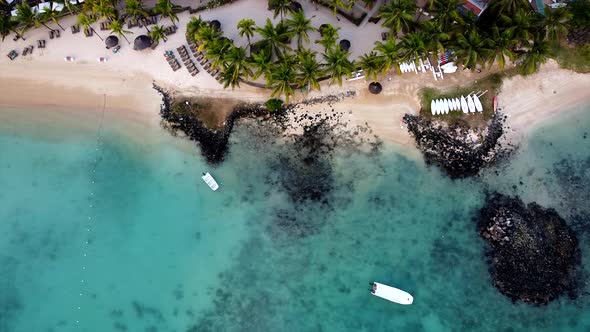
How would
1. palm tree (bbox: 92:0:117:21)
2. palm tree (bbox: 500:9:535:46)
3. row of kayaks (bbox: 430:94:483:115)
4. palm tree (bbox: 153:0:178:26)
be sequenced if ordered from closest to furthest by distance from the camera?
palm tree (bbox: 500:9:535:46)
palm tree (bbox: 153:0:178:26)
palm tree (bbox: 92:0:117:21)
row of kayaks (bbox: 430:94:483:115)

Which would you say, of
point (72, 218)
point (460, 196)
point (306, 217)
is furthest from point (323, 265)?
point (72, 218)

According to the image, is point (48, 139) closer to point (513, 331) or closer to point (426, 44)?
point (426, 44)

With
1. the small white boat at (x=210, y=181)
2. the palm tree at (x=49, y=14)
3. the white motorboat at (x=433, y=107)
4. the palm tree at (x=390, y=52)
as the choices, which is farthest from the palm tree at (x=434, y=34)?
the palm tree at (x=49, y=14)

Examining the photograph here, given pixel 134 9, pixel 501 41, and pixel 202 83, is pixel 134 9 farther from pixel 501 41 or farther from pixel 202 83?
pixel 501 41

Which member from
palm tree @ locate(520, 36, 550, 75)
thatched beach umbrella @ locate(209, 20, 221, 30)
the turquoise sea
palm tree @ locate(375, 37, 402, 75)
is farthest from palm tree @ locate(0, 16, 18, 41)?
palm tree @ locate(520, 36, 550, 75)

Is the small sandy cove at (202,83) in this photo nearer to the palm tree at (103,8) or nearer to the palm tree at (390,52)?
the palm tree at (103,8)

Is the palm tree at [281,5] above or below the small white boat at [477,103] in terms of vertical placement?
above

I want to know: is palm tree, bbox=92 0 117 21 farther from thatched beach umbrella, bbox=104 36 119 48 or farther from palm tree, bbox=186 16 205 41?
palm tree, bbox=186 16 205 41

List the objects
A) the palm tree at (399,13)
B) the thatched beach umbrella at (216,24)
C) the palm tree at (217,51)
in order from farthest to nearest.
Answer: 1. the thatched beach umbrella at (216,24)
2. the palm tree at (217,51)
3. the palm tree at (399,13)
